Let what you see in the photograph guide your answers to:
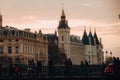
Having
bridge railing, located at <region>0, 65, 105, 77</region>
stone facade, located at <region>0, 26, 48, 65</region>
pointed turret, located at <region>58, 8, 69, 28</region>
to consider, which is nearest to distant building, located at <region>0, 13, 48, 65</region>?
stone facade, located at <region>0, 26, 48, 65</region>

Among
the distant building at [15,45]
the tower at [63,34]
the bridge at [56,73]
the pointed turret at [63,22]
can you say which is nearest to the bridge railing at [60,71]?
the bridge at [56,73]

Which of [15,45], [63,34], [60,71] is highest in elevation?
[63,34]

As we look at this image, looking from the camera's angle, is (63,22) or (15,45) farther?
(63,22)

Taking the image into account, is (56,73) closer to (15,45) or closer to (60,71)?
(60,71)

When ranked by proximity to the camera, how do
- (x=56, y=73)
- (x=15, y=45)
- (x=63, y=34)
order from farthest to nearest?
(x=63, y=34) < (x=15, y=45) < (x=56, y=73)

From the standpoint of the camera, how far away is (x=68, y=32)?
7598 inches

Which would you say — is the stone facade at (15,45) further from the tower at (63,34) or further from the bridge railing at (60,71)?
the bridge railing at (60,71)

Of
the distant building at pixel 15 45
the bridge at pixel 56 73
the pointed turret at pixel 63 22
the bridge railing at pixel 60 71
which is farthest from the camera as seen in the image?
the pointed turret at pixel 63 22

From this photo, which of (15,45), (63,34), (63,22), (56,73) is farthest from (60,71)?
(63,22)

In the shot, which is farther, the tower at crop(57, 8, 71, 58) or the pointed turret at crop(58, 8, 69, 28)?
the tower at crop(57, 8, 71, 58)

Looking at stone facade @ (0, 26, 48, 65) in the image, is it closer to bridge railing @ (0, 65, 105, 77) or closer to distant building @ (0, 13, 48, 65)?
distant building @ (0, 13, 48, 65)

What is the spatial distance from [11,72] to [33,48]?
292ft

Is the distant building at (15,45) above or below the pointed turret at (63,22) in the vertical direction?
below

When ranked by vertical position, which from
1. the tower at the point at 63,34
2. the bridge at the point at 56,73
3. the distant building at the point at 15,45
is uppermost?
the tower at the point at 63,34
